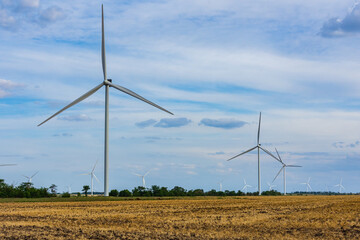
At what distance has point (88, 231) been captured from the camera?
1039 inches

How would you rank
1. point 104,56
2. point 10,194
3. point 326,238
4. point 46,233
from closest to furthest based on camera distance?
point 326,238
point 46,233
point 104,56
point 10,194

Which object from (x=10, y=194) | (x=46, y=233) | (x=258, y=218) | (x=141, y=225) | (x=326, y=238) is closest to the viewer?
(x=326, y=238)

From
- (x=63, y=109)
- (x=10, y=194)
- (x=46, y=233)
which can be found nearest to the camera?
(x=46, y=233)

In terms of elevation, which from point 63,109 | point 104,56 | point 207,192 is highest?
point 104,56

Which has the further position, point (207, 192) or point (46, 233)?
point (207, 192)

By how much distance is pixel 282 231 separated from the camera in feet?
85.4

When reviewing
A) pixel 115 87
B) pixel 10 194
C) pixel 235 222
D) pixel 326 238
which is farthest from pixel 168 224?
pixel 10 194

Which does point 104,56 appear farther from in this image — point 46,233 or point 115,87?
point 46,233

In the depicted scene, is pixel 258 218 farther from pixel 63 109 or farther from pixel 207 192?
pixel 207 192

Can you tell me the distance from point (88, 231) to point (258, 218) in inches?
511

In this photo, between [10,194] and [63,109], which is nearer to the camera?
[63,109]

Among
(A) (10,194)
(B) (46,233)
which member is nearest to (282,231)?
(B) (46,233)

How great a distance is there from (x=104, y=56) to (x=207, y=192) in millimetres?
62316

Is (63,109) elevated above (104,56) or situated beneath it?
situated beneath
